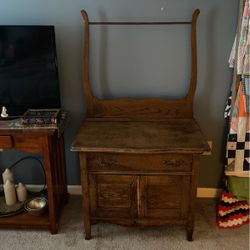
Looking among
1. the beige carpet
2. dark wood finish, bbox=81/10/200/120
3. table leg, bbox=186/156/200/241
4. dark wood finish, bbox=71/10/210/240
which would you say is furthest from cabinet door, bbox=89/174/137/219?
dark wood finish, bbox=81/10/200/120

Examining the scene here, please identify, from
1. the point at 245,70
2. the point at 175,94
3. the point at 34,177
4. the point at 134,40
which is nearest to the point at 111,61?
the point at 134,40

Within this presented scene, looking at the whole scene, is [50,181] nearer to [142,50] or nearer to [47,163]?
[47,163]

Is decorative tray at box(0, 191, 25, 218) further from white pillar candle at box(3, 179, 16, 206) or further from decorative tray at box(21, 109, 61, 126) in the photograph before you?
decorative tray at box(21, 109, 61, 126)

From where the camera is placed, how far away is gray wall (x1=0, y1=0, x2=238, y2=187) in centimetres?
195

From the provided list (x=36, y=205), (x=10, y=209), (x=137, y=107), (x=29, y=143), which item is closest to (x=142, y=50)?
(x=137, y=107)

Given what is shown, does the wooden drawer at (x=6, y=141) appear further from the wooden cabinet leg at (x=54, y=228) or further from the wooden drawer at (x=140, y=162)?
the wooden cabinet leg at (x=54, y=228)

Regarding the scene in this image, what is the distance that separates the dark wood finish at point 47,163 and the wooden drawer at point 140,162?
26cm

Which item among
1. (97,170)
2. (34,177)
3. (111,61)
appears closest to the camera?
(97,170)

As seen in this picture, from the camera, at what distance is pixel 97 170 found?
5.81 ft

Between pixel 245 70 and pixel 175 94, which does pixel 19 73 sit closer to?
pixel 175 94

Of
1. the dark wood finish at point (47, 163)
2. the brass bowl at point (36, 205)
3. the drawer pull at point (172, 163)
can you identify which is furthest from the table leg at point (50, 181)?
the drawer pull at point (172, 163)

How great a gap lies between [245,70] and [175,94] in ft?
1.48

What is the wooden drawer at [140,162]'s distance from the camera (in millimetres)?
1727

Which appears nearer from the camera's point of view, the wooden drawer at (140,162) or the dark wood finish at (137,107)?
the wooden drawer at (140,162)
